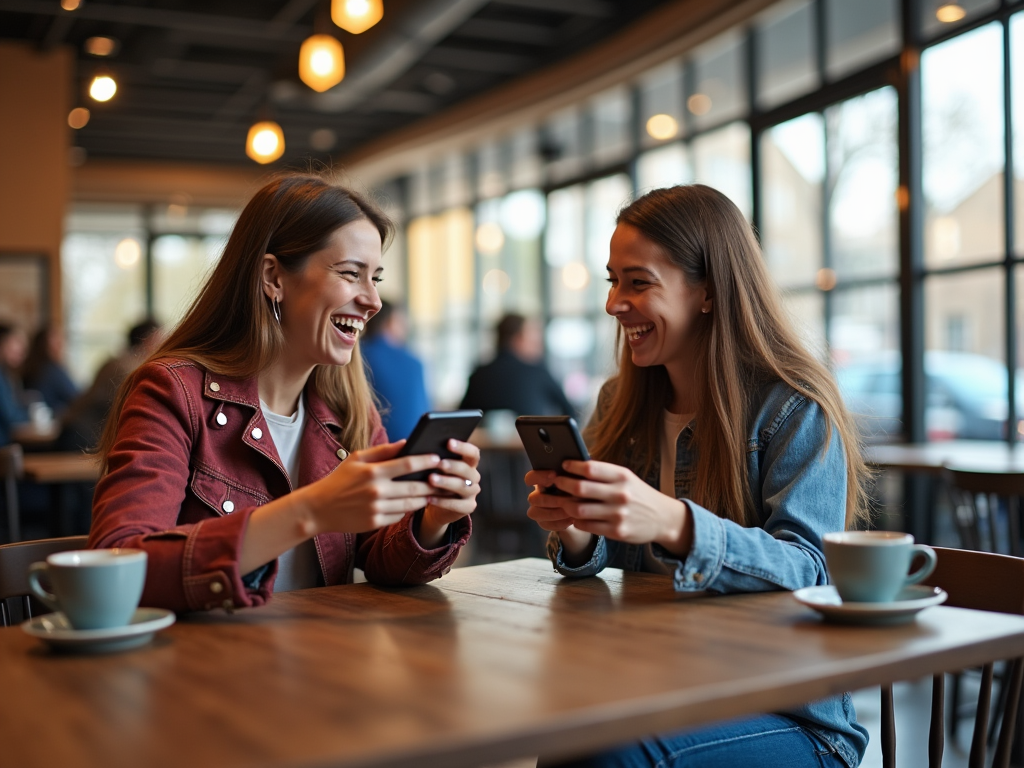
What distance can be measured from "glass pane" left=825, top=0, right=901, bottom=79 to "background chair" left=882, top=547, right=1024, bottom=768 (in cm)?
450

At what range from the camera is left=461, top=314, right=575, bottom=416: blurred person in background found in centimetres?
585

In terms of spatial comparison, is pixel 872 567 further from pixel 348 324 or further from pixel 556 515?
pixel 348 324

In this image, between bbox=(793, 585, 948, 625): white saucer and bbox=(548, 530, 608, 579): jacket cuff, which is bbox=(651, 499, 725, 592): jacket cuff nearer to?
bbox=(793, 585, 948, 625): white saucer

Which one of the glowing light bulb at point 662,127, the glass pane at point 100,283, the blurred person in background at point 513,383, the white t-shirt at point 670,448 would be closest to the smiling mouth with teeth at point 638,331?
the white t-shirt at point 670,448

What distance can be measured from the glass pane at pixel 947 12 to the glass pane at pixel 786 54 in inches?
35.2

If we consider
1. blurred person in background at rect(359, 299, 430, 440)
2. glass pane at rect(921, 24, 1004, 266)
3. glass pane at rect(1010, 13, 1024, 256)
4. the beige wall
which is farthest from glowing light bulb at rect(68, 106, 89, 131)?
glass pane at rect(1010, 13, 1024, 256)

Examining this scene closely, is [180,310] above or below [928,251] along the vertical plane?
below

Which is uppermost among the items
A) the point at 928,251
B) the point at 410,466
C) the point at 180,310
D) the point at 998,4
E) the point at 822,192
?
the point at 998,4

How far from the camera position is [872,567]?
126 cm

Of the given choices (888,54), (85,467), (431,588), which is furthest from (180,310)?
(888,54)

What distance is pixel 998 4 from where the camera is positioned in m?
4.67

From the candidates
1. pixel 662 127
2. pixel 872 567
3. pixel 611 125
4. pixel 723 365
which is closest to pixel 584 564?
pixel 723 365

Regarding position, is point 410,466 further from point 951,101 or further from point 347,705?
point 951,101

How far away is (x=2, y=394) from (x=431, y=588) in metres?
5.07
